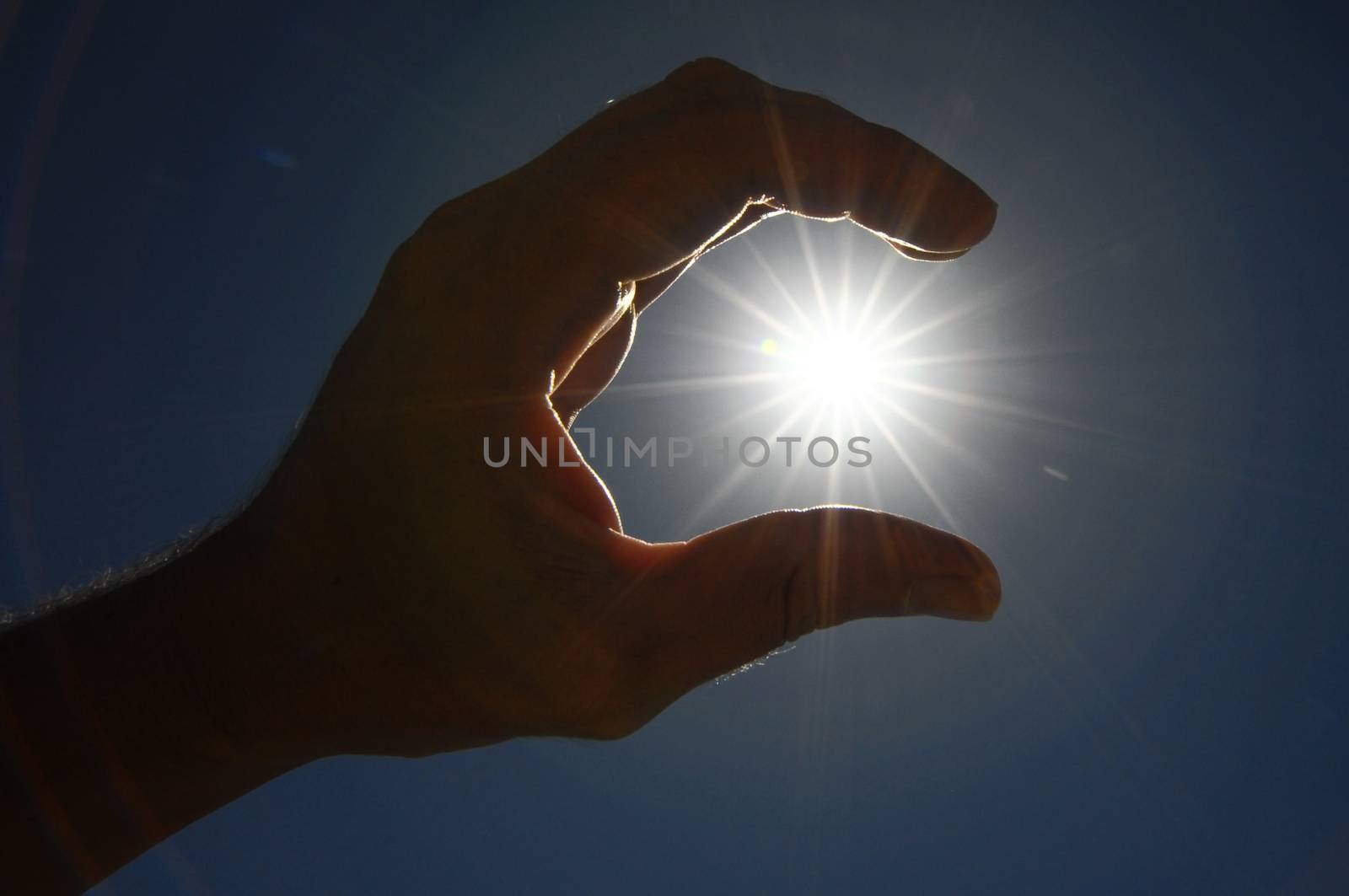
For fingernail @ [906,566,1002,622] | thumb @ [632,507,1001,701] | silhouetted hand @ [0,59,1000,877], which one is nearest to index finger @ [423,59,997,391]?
silhouetted hand @ [0,59,1000,877]

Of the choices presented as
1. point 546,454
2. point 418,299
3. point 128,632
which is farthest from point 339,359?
point 128,632

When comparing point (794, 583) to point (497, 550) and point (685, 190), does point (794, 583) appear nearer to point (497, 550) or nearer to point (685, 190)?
point (497, 550)

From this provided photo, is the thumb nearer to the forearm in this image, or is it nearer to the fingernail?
the fingernail

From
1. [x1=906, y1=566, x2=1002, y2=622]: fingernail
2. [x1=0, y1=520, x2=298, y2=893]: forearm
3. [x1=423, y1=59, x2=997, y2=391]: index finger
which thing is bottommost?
[x1=0, y1=520, x2=298, y2=893]: forearm

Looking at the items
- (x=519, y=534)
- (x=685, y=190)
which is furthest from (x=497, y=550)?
(x=685, y=190)

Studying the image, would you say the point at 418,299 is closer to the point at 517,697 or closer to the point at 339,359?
the point at 339,359

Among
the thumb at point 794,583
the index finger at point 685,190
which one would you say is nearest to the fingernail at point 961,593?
the thumb at point 794,583

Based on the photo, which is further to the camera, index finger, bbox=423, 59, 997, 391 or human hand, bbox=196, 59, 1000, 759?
index finger, bbox=423, 59, 997, 391

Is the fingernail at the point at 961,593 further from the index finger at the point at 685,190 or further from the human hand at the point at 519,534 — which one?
the index finger at the point at 685,190
